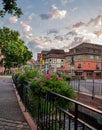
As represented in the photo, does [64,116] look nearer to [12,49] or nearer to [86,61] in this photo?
[12,49]

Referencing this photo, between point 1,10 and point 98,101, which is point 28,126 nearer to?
point 1,10

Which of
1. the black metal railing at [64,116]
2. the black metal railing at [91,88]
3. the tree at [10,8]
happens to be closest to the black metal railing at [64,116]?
the black metal railing at [64,116]

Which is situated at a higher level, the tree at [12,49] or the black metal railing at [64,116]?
the tree at [12,49]

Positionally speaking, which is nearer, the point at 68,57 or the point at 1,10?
the point at 1,10

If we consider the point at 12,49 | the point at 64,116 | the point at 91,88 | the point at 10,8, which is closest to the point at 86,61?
the point at 12,49

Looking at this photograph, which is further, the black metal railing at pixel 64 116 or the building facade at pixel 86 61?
the building facade at pixel 86 61

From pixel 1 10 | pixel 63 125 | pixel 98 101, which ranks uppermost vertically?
pixel 1 10

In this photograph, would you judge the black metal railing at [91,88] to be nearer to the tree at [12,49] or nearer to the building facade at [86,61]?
the tree at [12,49]

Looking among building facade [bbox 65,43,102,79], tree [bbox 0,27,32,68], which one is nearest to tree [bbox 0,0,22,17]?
tree [bbox 0,27,32,68]

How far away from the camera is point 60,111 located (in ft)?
14.7

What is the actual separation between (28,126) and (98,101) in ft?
35.9

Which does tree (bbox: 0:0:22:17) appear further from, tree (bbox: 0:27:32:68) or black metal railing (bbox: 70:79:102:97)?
tree (bbox: 0:27:32:68)

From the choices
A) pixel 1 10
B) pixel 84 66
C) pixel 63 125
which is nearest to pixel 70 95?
pixel 63 125

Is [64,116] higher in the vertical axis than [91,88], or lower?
higher
